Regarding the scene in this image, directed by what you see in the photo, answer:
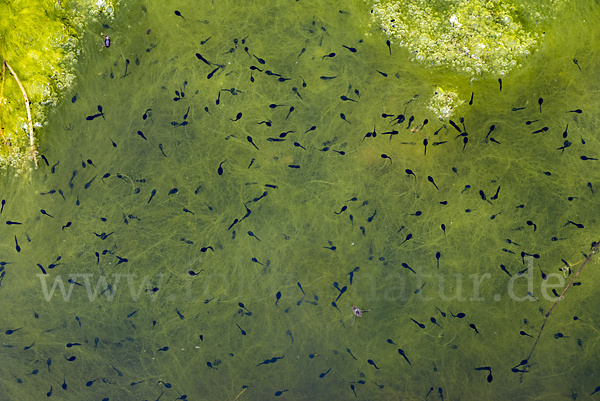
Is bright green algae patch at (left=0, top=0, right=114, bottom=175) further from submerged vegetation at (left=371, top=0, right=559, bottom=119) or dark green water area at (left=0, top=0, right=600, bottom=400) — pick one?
submerged vegetation at (left=371, top=0, right=559, bottom=119)

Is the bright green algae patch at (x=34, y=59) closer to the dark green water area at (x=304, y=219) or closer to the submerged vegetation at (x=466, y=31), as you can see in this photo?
the dark green water area at (x=304, y=219)

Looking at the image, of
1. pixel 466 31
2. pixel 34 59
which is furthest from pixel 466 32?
pixel 34 59

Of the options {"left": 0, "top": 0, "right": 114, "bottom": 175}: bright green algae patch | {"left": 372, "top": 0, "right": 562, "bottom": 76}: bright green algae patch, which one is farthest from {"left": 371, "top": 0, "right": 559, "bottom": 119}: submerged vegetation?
{"left": 0, "top": 0, "right": 114, "bottom": 175}: bright green algae patch

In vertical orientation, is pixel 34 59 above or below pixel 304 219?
above

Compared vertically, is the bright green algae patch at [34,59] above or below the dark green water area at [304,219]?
above

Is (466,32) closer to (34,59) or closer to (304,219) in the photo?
(304,219)

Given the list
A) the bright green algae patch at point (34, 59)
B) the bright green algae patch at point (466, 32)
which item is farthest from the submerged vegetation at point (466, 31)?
the bright green algae patch at point (34, 59)
